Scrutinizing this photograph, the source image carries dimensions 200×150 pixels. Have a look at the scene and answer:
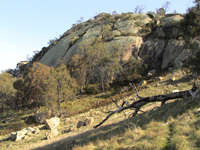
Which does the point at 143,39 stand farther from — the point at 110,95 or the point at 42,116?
the point at 42,116

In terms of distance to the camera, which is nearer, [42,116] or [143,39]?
[42,116]

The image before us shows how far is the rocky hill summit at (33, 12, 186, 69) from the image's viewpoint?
4191 centimetres

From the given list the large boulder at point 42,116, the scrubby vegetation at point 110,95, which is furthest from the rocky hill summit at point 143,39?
the large boulder at point 42,116

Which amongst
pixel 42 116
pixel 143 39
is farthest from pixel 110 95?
pixel 143 39

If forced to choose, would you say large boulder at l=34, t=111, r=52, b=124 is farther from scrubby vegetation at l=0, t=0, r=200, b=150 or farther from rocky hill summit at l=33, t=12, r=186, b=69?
rocky hill summit at l=33, t=12, r=186, b=69

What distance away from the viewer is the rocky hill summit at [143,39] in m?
41.9

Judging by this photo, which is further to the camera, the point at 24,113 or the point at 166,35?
the point at 166,35

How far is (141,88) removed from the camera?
3425cm

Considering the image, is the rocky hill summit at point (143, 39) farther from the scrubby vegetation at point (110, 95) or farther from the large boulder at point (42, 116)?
the large boulder at point (42, 116)

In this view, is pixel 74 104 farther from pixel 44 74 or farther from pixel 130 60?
pixel 130 60

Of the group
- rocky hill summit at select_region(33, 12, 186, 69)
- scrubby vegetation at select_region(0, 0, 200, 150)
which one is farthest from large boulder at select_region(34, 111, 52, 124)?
rocky hill summit at select_region(33, 12, 186, 69)

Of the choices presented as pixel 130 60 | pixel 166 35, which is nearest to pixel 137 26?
pixel 166 35

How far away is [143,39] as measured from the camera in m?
50.6

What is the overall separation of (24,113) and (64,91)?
14.8m
